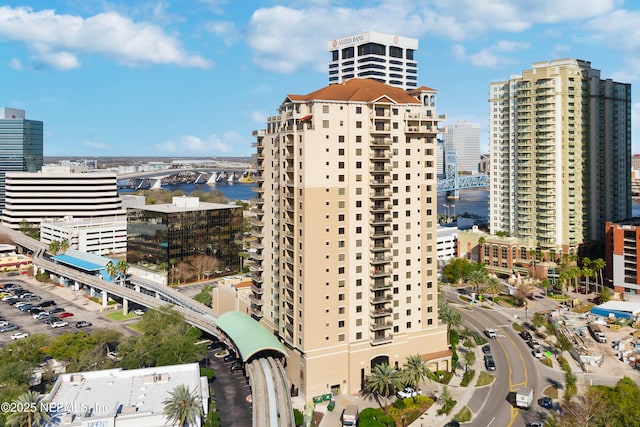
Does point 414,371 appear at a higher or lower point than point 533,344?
higher

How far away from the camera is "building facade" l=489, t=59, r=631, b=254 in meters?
111

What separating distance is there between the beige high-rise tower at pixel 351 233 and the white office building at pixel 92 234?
81.4 meters

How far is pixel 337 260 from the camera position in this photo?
60.2m

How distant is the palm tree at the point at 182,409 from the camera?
147 feet

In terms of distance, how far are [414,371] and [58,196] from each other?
133m

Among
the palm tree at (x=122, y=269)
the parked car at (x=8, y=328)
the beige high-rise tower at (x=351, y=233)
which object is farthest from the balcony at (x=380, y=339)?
the palm tree at (x=122, y=269)

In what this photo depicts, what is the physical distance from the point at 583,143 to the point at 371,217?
71803 millimetres

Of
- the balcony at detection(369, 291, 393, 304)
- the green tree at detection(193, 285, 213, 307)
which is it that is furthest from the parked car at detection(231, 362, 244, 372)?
the green tree at detection(193, 285, 213, 307)

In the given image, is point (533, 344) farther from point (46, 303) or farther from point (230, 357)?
point (46, 303)

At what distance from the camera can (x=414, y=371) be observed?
58125 mm

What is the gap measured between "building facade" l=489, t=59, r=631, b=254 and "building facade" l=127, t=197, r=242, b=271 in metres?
58.5

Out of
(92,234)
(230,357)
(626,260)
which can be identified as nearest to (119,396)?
(230,357)

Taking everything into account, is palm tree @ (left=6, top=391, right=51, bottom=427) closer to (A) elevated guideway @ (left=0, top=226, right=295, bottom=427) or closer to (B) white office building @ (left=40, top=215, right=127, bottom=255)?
(A) elevated guideway @ (left=0, top=226, right=295, bottom=427)

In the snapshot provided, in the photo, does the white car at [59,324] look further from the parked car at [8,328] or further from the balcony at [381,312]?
the balcony at [381,312]
